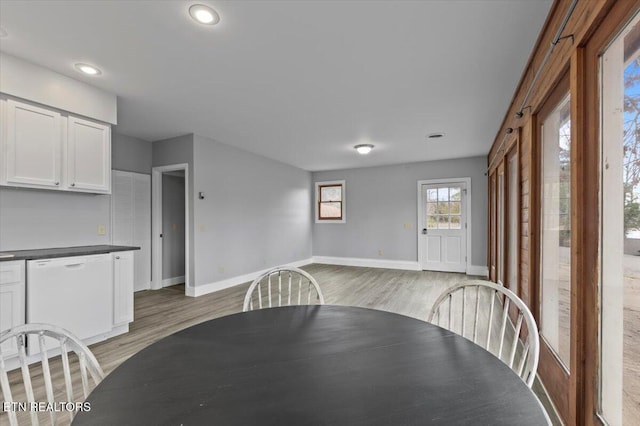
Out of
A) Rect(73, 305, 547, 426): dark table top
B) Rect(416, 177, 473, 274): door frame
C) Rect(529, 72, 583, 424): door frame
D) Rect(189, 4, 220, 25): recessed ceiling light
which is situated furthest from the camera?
Rect(416, 177, 473, 274): door frame

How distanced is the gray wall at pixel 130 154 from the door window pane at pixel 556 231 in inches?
209

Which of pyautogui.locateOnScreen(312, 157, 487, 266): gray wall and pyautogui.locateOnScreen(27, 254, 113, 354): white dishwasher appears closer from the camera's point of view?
pyautogui.locateOnScreen(27, 254, 113, 354): white dishwasher

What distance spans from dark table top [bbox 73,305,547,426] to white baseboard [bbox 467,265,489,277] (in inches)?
223

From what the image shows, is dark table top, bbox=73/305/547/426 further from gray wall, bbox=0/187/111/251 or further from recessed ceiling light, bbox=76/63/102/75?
gray wall, bbox=0/187/111/251

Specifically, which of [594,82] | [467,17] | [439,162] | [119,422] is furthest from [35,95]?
[439,162]

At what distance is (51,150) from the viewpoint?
2639 millimetres

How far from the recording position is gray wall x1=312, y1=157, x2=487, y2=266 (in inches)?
236

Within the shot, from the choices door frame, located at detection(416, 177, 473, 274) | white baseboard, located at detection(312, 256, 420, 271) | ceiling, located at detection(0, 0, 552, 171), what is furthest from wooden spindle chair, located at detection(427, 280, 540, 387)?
white baseboard, located at detection(312, 256, 420, 271)

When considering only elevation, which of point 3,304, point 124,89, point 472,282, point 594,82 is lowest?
point 3,304

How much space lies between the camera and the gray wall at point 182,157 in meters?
4.33

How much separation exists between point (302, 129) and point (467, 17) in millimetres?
2626

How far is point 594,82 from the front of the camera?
4.31 ft

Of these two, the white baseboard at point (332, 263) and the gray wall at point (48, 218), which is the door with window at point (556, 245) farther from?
the gray wall at point (48, 218)

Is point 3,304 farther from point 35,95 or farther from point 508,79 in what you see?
point 508,79
